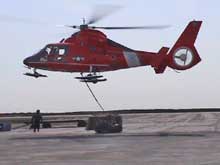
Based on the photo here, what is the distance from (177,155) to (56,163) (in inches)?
182

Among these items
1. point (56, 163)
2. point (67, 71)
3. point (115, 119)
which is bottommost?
point (56, 163)

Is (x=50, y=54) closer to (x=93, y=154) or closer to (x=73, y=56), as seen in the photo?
(x=73, y=56)

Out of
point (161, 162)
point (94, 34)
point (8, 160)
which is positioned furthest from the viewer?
point (94, 34)

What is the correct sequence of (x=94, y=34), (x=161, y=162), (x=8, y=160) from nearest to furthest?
(x=161, y=162) < (x=8, y=160) < (x=94, y=34)

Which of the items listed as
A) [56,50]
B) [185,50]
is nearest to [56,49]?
[56,50]

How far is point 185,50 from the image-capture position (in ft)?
139

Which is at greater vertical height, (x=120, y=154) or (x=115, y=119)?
(x=115, y=119)

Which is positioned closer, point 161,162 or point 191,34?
point 161,162

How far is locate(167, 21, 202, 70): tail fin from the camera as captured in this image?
41.7 metres

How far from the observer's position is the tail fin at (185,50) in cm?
4172

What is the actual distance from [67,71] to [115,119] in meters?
4.50

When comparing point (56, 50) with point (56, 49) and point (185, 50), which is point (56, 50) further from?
point (185, 50)

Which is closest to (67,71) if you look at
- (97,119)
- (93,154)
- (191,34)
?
(97,119)

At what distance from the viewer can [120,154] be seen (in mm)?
23312
